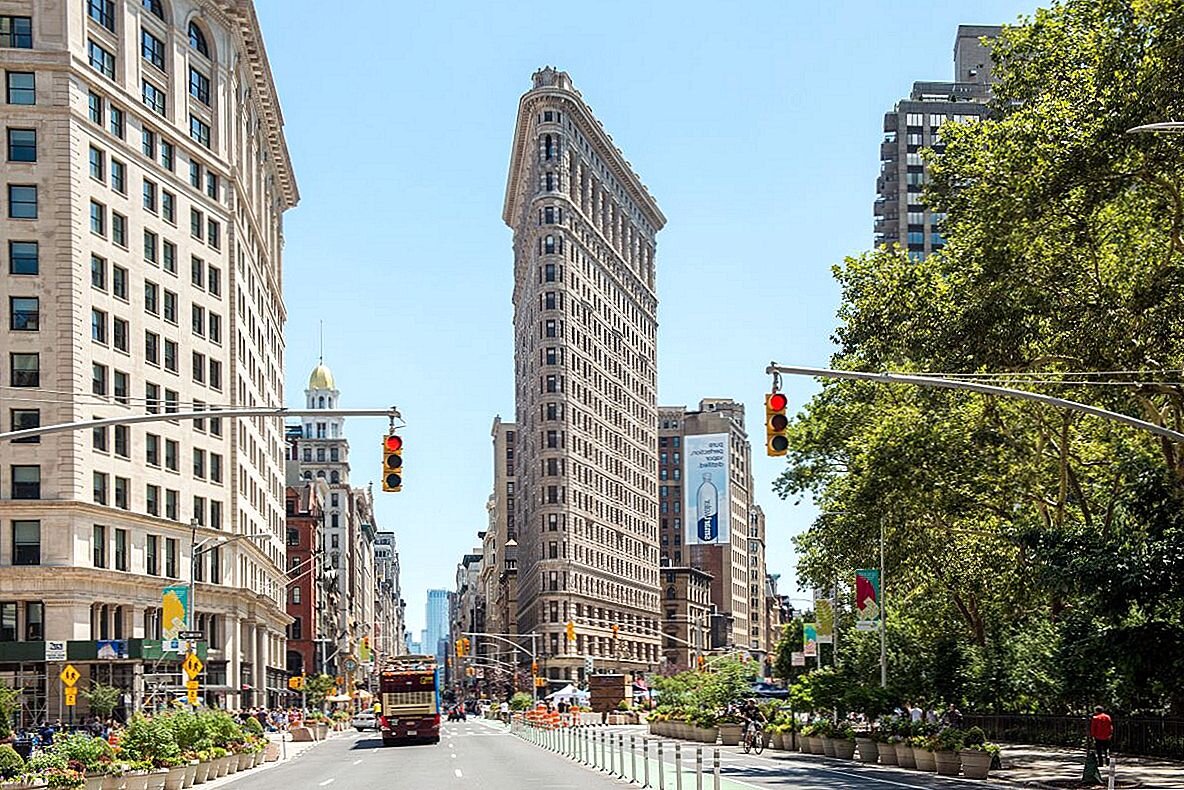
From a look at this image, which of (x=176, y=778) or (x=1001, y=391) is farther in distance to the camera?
(x=176, y=778)

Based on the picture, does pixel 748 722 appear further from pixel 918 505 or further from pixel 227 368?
pixel 227 368

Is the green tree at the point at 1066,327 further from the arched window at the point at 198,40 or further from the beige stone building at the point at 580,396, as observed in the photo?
the beige stone building at the point at 580,396

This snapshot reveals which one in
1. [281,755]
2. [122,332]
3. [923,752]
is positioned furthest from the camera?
[122,332]

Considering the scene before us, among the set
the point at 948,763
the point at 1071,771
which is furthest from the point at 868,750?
the point at 1071,771

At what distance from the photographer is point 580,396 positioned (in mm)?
151875

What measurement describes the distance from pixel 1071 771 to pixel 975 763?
2819mm

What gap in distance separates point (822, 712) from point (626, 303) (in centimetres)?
11969

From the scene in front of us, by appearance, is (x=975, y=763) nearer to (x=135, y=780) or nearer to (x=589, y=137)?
(x=135, y=780)

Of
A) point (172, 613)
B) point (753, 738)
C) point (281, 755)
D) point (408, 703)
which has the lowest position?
point (281, 755)

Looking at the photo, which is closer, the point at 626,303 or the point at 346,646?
the point at 626,303

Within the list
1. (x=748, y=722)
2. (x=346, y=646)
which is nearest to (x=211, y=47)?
(x=748, y=722)

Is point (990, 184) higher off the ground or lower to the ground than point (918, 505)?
higher

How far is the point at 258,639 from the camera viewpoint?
3745 inches

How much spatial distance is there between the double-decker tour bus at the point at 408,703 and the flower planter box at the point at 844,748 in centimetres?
1917
